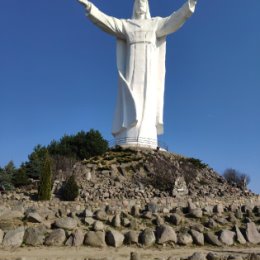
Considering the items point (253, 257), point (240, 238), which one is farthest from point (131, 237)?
point (240, 238)

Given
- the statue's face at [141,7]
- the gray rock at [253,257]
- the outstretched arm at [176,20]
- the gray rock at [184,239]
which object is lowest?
the gray rock at [253,257]

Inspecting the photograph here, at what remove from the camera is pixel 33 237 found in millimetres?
9570

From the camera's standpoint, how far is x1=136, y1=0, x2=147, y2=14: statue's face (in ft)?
121

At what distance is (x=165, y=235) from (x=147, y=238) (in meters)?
0.47

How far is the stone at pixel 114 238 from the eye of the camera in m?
9.66

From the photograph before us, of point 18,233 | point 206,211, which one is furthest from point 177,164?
point 18,233

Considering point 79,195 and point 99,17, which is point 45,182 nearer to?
point 79,195

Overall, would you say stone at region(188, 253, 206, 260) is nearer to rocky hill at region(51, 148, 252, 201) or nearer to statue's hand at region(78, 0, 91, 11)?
rocky hill at region(51, 148, 252, 201)

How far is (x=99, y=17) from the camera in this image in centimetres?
3506

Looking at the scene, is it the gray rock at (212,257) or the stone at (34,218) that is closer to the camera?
the gray rock at (212,257)

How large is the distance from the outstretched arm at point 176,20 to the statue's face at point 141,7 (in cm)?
212

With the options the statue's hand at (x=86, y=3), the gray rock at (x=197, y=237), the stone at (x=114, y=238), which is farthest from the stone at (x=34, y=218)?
the statue's hand at (x=86, y=3)

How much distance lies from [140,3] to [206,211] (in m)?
27.6

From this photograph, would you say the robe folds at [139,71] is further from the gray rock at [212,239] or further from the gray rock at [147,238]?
the gray rock at [147,238]
